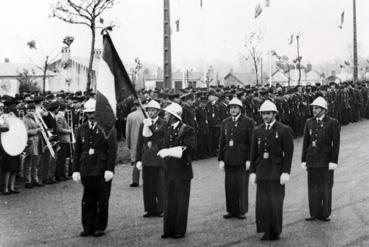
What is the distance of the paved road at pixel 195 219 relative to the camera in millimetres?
7832

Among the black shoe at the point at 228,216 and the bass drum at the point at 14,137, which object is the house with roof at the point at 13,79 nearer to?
the bass drum at the point at 14,137

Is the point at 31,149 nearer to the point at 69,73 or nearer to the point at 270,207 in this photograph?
the point at 270,207

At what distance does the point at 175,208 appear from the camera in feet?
26.5

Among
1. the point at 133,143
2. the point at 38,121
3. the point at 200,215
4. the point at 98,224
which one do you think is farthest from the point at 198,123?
the point at 98,224

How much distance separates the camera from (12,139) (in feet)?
Result: 37.4

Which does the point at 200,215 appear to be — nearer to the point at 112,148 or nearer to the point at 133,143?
the point at 112,148

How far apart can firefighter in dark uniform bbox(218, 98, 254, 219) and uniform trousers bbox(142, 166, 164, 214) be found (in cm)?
110

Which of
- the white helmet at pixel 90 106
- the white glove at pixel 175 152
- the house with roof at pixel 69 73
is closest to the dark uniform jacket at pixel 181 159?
the white glove at pixel 175 152

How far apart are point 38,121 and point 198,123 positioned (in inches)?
228

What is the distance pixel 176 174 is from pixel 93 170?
1197 mm

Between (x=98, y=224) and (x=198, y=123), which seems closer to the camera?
(x=98, y=224)

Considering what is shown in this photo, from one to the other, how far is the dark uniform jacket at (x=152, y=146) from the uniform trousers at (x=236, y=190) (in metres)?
1.18

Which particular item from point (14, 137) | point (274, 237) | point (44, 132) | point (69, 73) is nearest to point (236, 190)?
point (274, 237)

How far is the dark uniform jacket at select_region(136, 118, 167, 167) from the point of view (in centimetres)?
982
